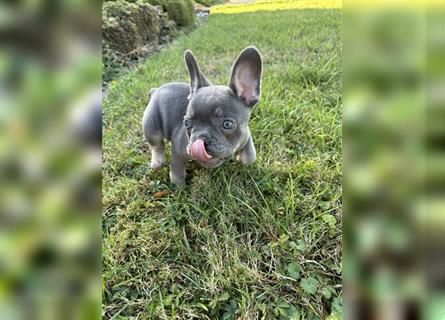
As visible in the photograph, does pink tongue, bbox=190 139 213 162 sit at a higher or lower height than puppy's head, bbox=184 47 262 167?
lower

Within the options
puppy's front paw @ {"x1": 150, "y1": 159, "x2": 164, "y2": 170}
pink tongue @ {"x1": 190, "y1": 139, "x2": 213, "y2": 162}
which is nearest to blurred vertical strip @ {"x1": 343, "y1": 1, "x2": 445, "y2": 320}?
pink tongue @ {"x1": 190, "y1": 139, "x2": 213, "y2": 162}

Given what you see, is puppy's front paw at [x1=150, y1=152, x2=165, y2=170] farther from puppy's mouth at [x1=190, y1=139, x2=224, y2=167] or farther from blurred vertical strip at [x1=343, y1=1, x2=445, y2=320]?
blurred vertical strip at [x1=343, y1=1, x2=445, y2=320]

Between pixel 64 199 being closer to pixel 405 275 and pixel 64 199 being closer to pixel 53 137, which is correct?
pixel 53 137

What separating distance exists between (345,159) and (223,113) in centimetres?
113

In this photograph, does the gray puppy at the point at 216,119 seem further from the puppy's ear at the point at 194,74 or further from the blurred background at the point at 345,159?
the blurred background at the point at 345,159

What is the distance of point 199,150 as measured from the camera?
1443 millimetres

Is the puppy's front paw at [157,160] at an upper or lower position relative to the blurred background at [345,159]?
lower

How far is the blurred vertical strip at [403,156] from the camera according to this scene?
35 cm

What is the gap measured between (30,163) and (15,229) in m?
0.07

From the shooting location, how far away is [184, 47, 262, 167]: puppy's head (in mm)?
1482

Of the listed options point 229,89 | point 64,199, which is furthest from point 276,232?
point 64,199

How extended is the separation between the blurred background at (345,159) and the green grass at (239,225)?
2.56 feet

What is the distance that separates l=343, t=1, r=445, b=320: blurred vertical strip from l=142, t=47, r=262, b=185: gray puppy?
1.09 meters

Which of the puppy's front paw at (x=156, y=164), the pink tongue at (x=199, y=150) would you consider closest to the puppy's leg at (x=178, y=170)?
the puppy's front paw at (x=156, y=164)
